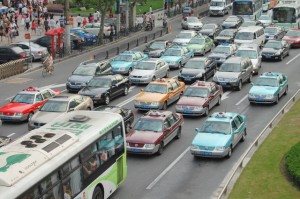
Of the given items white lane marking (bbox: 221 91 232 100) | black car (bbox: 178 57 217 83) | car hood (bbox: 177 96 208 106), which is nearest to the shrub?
car hood (bbox: 177 96 208 106)

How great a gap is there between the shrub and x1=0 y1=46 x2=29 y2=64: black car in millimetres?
30354

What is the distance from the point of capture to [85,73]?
43.6 meters

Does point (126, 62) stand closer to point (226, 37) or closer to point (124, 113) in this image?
point (226, 37)

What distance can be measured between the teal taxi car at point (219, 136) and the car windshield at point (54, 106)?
835cm

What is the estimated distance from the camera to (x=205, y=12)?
3329 inches

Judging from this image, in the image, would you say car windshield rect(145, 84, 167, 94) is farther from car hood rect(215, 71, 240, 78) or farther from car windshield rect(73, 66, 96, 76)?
car windshield rect(73, 66, 96, 76)

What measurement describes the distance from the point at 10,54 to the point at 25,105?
55.2 ft

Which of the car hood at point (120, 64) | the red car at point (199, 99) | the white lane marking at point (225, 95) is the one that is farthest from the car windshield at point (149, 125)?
the car hood at point (120, 64)

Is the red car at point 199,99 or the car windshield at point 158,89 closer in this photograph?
the red car at point 199,99

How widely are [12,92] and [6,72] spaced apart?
564cm

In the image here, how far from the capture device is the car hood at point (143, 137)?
93.9ft

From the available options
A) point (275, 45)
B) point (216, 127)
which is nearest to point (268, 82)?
point (216, 127)

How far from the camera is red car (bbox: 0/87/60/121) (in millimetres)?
35188

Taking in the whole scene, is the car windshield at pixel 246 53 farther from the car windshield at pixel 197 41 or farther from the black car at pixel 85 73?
the black car at pixel 85 73
